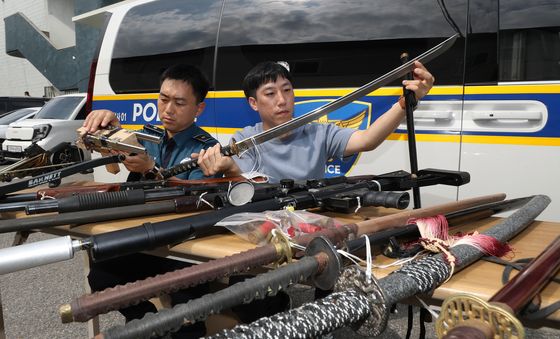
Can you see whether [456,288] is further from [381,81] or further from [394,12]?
[394,12]

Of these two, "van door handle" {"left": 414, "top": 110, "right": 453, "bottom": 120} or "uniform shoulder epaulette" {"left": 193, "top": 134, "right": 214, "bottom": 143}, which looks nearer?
"uniform shoulder epaulette" {"left": 193, "top": 134, "right": 214, "bottom": 143}

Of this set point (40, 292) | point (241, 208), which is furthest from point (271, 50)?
point (40, 292)

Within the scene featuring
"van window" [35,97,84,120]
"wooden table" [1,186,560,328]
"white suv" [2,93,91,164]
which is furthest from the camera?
"van window" [35,97,84,120]

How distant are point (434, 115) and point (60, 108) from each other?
8.39 m

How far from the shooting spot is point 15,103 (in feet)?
39.4

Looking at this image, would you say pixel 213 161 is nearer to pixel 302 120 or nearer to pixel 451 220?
pixel 302 120

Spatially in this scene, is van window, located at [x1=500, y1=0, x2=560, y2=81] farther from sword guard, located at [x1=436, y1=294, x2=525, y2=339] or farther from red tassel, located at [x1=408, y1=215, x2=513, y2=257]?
sword guard, located at [x1=436, y1=294, x2=525, y2=339]

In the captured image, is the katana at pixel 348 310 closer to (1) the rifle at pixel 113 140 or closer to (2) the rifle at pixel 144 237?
(2) the rifle at pixel 144 237

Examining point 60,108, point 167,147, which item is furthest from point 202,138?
point 60,108

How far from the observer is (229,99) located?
2695 mm

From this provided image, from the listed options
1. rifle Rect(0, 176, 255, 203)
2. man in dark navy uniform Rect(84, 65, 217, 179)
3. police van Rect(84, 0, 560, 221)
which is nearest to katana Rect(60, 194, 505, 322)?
rifle Rect(0, 176, 255, 203)

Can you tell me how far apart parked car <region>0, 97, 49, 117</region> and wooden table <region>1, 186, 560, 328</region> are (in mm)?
12493

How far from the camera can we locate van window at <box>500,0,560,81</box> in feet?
6.20

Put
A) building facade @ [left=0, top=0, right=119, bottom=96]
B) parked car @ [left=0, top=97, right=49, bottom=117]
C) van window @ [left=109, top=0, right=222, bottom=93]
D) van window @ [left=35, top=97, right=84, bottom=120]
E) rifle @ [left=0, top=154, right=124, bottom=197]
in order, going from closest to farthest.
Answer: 1. rifle @ [left=0, top=154, right=124, bottom=197]
2. van window @ [left=109, top=0, right=222, bottom=93]
3. van window @ [left=35, top=97, right=84, bottom=120]
4. parked car @ [left=0, top=97, right=49, bottom=117]
5. building facade @ [left=0, top=0, right=119, bottom=96]
